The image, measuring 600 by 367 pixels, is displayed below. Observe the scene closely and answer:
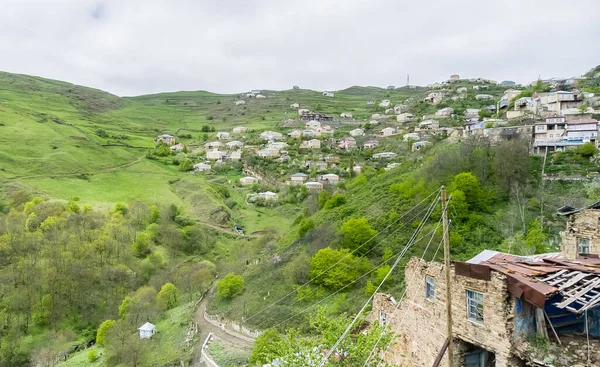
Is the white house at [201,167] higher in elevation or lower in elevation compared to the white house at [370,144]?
lower

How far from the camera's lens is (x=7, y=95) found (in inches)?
6201

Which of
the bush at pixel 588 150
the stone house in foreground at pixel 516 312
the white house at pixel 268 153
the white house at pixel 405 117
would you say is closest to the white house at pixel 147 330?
the stone house in foreground at pixel 516 312

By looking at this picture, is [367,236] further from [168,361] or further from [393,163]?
[393,163]

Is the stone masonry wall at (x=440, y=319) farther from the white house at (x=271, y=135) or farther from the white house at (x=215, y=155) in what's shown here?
the white house at (x=271, y=135)

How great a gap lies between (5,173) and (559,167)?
110 metres

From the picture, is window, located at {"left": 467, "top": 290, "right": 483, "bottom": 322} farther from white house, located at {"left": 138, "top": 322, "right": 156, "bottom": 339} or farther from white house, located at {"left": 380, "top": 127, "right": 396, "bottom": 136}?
white house, located at {"left": 380, "top": 127, "right": 396, "bottom": 136}

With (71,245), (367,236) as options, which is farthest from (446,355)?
(71,245)

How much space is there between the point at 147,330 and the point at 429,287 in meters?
42.7

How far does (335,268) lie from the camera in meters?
40.0

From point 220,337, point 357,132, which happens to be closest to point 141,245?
point 220,337

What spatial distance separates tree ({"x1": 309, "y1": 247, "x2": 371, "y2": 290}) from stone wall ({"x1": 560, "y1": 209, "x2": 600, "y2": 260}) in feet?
78.3

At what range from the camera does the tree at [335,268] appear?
39.4 metres

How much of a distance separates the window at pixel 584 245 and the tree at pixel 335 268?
24212 mm

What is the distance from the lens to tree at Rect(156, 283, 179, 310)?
52.2 meters
